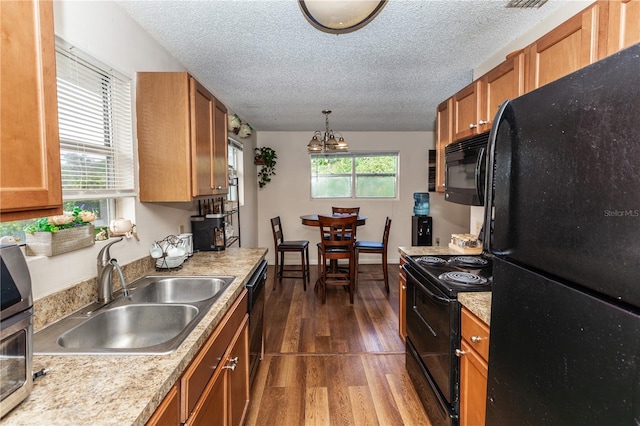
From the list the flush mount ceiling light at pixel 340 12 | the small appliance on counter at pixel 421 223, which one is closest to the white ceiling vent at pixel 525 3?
the flush mount ceiling light at pixel 340 12

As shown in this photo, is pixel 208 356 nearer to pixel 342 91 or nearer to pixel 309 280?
pixel 342 91

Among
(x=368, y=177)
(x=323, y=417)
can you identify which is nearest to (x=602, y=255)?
(x=323, y=417)

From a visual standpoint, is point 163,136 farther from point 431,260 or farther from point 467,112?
point 467,112

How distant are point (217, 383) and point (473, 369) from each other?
1089mm

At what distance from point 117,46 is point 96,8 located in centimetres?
20

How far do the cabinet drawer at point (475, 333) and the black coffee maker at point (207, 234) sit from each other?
6.05 ft

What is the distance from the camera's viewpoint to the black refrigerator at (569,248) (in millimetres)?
591

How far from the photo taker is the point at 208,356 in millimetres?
1205

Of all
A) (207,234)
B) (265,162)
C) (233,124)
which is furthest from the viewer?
(265,162)

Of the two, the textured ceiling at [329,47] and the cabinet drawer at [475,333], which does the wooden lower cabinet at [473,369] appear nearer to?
→ the cabinet drawer at [475,333]

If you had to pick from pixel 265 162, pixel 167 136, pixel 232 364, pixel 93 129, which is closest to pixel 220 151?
pixel 167 136

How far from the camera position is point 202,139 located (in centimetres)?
207

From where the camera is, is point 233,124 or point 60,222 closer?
point 60,222

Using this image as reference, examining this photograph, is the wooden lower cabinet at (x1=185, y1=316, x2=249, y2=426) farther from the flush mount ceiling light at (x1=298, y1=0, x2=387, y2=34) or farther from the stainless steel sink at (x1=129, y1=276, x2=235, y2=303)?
the flush mount ceiling light at (x1=298, y1=0, x2=387, y2=34)
